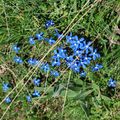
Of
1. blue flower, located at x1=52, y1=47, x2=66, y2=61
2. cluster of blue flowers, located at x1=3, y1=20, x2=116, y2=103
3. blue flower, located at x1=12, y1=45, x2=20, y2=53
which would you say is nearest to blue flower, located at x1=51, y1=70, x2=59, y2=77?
cluster of blue flowers, located at x1=3, y1=20, x2=116, y2=103

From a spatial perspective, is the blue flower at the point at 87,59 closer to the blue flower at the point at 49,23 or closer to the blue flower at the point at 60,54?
the blue flower at the point at 60,54

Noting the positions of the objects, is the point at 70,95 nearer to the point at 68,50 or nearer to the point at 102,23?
the point at 68,50

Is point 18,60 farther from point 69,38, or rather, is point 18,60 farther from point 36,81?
point 69,38

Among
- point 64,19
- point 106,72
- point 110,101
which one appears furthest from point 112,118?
point 64,19

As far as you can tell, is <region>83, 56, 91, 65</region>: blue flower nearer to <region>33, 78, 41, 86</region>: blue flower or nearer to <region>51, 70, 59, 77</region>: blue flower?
<region>51, 70, 59, 77</region>: blue flower

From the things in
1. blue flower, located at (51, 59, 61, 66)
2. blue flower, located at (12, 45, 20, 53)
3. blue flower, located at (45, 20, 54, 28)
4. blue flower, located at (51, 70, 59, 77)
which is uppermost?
blue flower, located at (45, 20, 54, 28)

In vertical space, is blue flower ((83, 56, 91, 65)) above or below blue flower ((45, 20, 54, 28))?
below
